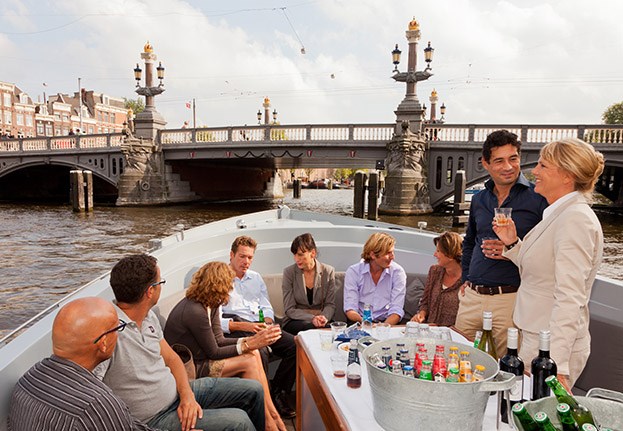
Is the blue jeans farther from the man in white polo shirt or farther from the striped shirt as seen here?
the striped shirt

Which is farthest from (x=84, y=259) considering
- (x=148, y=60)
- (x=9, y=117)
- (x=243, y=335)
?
(x=9, y=117)

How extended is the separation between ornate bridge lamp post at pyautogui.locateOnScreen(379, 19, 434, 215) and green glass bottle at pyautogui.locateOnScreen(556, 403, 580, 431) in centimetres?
1633

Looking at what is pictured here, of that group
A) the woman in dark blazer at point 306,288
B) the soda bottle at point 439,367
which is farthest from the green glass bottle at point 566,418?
the woman in dark blazer at point 306,288

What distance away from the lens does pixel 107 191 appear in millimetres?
29422

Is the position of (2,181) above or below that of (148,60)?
below

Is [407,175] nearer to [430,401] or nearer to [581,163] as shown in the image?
[581,163]

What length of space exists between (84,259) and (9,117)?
139 ft

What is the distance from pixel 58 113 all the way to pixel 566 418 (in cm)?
5621

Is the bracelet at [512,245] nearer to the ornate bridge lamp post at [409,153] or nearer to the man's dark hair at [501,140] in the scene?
the man's dark hair at [501,140]

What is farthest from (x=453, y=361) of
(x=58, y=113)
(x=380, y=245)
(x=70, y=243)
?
(x=58, y=113)

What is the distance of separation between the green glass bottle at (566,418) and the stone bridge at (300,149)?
52.0 ft

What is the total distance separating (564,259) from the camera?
5.06ft

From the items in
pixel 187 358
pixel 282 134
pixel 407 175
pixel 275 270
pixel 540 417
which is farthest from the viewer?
pixel 282 134

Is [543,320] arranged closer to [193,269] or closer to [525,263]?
[525,263]
